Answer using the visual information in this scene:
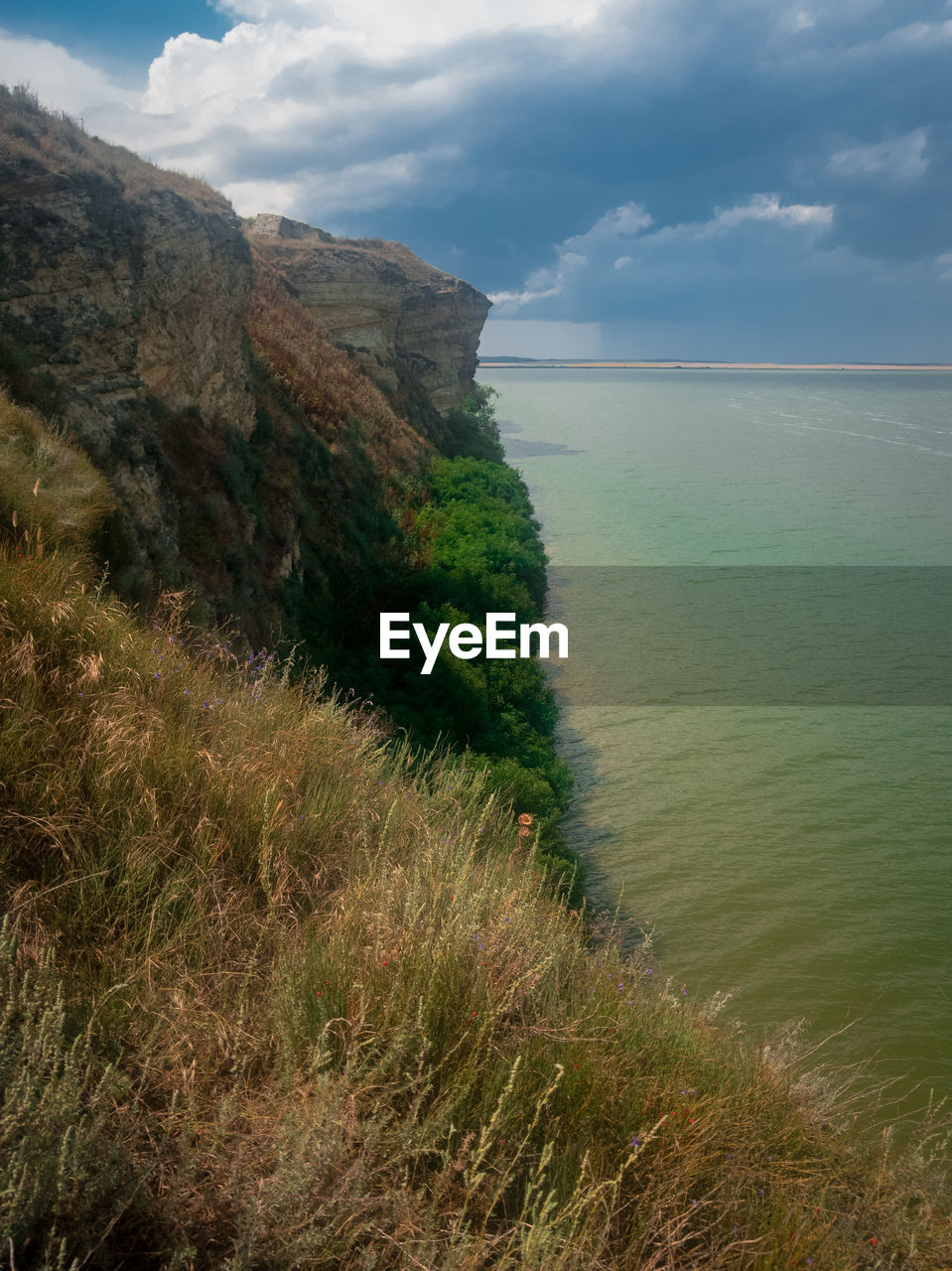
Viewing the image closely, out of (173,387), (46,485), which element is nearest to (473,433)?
(173,387)

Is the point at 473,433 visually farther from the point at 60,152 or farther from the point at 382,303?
the point at 60,152

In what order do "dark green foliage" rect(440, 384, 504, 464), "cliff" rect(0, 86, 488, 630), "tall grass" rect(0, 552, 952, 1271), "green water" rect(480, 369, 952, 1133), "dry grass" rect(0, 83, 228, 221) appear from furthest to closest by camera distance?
"dark green foliage" rect(440, 384, 504, 464)
"dry grass" rect(0, 83, 228, 221)
"cliff" rect(0, 86, 488, 630)
"green water" rect(480, 369, 952, 1133)
"tall grass" rect(0, 552, 952, 1271)

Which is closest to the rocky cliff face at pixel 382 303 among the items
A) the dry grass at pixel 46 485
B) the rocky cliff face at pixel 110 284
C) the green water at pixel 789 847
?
the green water at pixel 789 847

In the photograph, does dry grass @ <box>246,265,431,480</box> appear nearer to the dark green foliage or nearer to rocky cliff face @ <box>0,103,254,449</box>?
rocky cliff face @ <box>0,103,254,449</box>

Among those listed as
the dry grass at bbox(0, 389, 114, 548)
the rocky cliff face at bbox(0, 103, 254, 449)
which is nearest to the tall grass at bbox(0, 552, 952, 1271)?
the dry grass at bbox(0, 389, 114, 548)

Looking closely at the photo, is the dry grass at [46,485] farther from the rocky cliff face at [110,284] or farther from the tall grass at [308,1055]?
the rocky cliff face at [110,284]

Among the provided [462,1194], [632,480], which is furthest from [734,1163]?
[632,480]
